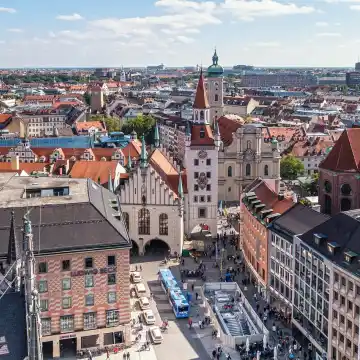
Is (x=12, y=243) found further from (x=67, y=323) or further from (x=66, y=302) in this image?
(x=67, y=323)

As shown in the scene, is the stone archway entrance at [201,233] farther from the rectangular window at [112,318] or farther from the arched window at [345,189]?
the rectangular window at [112,318]

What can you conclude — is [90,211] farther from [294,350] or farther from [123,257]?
[294,350]

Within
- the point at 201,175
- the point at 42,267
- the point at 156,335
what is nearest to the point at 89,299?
the point at 42,267

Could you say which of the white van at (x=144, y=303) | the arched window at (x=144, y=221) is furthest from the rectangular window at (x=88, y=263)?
the arched window at (x=144, y=221)

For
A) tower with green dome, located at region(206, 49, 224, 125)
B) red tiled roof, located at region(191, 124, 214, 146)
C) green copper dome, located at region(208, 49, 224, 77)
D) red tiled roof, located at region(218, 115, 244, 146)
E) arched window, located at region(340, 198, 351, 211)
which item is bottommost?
arched window, located at region(340, 198, 351, 211)

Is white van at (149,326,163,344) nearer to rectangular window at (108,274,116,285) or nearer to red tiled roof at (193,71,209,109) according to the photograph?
rectangular window at (108,274,116,285)

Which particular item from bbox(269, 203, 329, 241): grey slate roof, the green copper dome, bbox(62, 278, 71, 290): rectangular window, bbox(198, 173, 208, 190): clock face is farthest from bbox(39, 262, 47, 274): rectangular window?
the green copper dome
